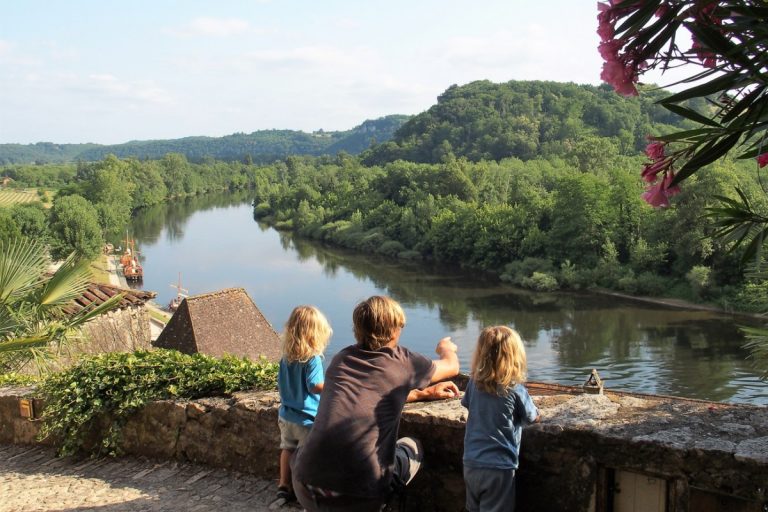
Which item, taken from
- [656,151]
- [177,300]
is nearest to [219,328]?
[656,151]

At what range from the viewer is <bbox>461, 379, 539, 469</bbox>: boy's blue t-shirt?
3459mm

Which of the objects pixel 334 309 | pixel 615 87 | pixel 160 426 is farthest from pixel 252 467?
pixel 334 309

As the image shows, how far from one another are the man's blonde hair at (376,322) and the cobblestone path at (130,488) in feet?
5.65

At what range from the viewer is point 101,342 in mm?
17578

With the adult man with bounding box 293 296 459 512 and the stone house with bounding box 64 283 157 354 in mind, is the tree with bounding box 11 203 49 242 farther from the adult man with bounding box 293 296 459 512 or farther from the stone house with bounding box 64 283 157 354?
the adult man with bounding box 293 296 459 512

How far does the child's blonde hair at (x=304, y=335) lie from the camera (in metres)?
4.18

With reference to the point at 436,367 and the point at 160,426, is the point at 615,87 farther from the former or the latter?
the point at 160,426

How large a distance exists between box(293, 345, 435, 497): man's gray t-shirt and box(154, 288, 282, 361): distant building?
14.3m

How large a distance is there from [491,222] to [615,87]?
58679mm

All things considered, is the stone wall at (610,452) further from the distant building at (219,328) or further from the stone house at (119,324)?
the stone house at (119,324)

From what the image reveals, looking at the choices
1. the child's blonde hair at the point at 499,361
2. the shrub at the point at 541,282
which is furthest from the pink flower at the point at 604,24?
the shrub at the point at 541,282

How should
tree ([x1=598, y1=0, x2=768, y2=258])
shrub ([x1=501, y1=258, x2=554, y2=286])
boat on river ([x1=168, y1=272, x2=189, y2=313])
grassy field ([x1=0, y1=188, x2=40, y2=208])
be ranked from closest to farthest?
tree ([x1=598, y1=0, x2=768, y2=258]) → boat on river ([x1=168, y1=272, x2=189, y2=313]) → shrub ([x1=501, y1=258, x2=554, y2=286]) → grassy field ([x1=0, y1=188, x2=40, y2=208])

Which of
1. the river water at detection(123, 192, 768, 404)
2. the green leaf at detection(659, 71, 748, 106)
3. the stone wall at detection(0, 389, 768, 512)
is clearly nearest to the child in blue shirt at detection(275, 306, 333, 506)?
the stone wall at detection(0, 389, 768, 512)

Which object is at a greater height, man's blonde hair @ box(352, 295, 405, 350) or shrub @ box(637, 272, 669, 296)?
man's blonde hair @ box(352, 295, 405, 350)
